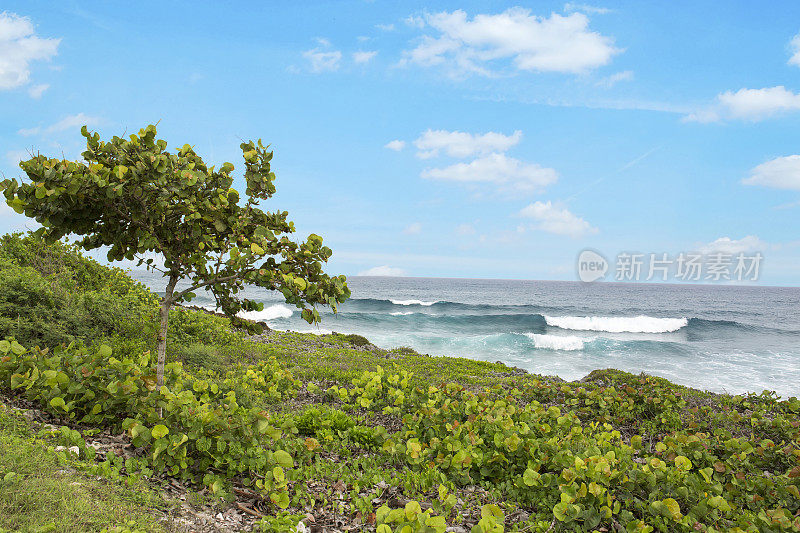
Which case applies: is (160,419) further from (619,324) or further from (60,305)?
(619,324)

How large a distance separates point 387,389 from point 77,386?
14.9 feet

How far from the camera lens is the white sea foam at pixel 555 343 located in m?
A: 29.6

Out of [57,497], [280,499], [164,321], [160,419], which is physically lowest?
[280,499]

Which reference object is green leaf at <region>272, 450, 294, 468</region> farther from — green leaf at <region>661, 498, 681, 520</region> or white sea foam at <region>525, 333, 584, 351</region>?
white sea foam at <region>525, 333, 584, 351</region>

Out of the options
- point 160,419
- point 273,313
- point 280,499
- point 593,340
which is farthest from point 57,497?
point 273,313

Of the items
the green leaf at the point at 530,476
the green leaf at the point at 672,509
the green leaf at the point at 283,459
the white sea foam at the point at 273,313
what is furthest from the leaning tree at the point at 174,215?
the white sea foam at the point at 273,313

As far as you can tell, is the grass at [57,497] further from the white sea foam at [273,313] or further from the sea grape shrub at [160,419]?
the white sea foam at [273,313]

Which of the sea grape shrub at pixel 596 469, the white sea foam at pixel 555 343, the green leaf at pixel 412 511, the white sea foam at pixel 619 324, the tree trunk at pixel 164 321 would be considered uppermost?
the tree trunk at pixel 164 321

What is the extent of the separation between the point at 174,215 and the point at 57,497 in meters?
2.85

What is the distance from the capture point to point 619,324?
45250 millimetres

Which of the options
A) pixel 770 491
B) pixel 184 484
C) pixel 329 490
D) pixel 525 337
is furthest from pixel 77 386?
pixel 525 337

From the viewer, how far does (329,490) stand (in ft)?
14.6

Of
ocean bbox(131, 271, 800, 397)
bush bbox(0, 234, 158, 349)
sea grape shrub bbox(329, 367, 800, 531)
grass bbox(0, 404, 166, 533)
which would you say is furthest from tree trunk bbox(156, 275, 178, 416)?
ocean bbox(131, 271, 800, 397)

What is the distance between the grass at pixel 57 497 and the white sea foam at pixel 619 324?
41897mm
